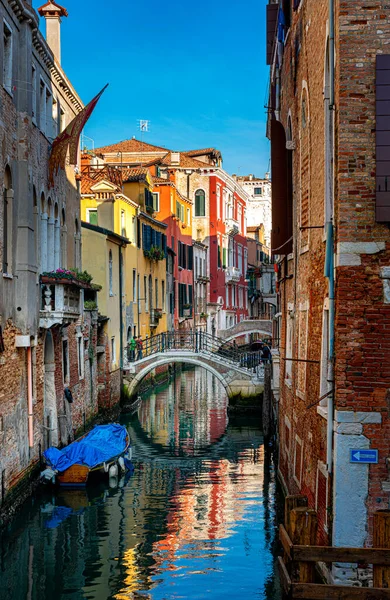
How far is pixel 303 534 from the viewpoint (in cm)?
666

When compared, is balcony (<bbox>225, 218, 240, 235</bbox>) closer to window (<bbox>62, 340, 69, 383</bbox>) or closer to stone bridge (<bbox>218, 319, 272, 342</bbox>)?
stone bridge (<bbox>218, 319, 272, 342</bbox>)

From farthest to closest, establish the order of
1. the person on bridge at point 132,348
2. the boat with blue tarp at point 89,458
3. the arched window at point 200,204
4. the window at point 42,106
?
the arched window at point 200,204
the person on bridge at point 132,348
the window at point 42,106
the boat with blue tarp at point 89,458

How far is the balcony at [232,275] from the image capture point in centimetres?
5238

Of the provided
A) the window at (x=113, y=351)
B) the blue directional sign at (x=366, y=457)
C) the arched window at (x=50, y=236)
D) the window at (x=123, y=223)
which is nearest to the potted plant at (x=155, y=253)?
the window at (x=123, y=223)

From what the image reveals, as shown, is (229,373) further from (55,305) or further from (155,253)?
(55,305)

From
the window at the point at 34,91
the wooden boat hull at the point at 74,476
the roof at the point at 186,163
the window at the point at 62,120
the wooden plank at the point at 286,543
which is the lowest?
the wooden boat hull at the point at 74,476

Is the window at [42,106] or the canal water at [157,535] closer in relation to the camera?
the canal water at [157,535]

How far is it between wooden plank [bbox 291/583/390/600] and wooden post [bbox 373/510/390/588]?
0.09m

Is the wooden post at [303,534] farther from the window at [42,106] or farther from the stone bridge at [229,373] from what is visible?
the stone bridge at [229,373]

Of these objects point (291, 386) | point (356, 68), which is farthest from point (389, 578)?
point (291, 386)

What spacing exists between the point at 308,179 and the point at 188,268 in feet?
110

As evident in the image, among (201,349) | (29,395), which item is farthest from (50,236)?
(201,349)

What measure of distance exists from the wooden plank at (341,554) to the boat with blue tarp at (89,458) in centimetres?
913

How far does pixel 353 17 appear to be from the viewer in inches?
311
